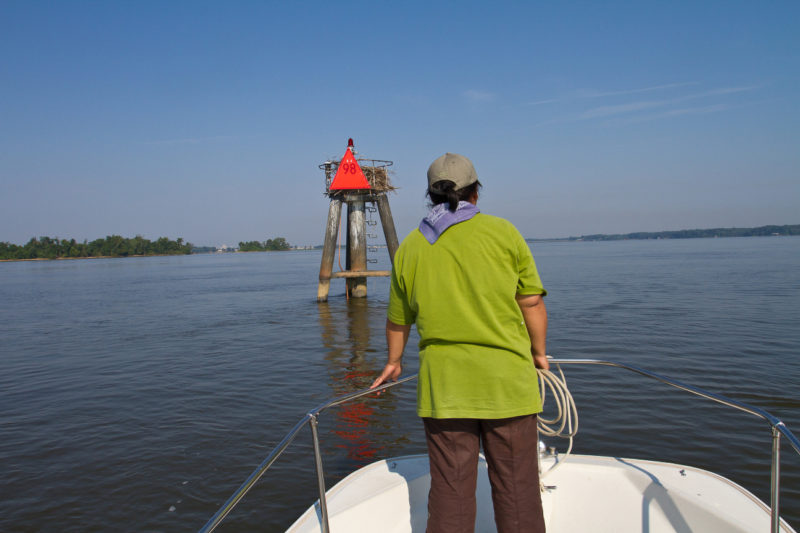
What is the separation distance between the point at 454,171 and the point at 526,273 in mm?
591

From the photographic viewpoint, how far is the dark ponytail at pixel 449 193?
228cm

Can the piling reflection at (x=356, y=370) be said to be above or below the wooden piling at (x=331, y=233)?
below

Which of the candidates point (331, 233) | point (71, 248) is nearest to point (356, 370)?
point (331, 233)

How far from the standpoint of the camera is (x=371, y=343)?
13727 millimetres

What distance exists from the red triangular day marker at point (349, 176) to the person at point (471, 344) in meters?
19.0

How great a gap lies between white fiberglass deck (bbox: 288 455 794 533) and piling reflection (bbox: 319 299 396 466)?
3264mm

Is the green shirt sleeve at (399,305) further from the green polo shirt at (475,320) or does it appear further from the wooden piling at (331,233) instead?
the wooden piling at (331,233)

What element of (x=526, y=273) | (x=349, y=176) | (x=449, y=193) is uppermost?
(x=349, y=176)

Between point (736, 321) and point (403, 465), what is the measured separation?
1503 centimetres

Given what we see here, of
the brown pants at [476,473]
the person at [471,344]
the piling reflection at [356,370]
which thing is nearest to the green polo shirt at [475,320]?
the person at [471,344]

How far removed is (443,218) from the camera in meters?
2.27

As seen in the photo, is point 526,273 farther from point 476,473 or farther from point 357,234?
point 357,234

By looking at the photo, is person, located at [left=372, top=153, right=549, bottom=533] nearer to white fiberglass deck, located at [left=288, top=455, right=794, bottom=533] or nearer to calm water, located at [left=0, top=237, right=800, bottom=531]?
white fiberglass deck, located at [left=288, top=455, right=794, bottom=533]

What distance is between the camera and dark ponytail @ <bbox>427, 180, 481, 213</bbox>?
89.9 inches
